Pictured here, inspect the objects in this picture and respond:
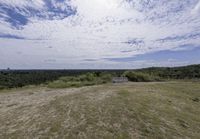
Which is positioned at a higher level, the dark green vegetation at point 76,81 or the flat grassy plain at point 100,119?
the dark green vegetation at point 76,81

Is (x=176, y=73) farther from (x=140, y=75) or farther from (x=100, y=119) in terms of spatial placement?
(x=100, y=119)

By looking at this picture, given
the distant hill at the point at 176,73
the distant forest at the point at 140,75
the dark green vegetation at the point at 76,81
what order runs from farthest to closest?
the distant hill at the point at 176,73
the distant forest at the point at 140,75
the dark green vegetation at the point at 76,81

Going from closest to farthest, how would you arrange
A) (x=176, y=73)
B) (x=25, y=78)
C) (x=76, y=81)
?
(x=76, y=81)
(x=176, y=73)
(x=25, y=78)

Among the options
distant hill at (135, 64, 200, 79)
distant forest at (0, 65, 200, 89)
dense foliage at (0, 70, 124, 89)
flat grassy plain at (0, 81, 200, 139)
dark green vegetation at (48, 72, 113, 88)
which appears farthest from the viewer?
distant hill at (135, 64, 200, 79)

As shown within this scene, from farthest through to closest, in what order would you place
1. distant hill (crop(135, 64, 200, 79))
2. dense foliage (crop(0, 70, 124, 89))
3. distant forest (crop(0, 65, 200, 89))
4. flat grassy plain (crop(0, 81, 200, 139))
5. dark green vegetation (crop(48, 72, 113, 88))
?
1. distant hill (crop(135, 64, 200, 79))
2. dense foliage (crop(0, 70, 124, 89))
3. distant forest (crop(0, 65, 200, 89))
4. dark green vegetation (crop(48, 72, 113, 88))
5. flat grassy plain (crop(0, 81, 200, 139))

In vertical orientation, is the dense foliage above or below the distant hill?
below

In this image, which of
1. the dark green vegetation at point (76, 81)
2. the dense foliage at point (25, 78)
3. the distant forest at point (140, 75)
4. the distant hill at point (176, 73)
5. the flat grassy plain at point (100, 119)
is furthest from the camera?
the distant hill at point (176, 73)

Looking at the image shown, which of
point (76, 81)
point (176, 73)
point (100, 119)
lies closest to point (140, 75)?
point (76, 81)

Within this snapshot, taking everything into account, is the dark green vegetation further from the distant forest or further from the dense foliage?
the distant forest

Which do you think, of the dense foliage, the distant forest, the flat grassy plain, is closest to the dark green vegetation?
the dense foliage

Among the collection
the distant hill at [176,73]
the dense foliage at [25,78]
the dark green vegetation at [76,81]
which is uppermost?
the distant hill at [176,73]

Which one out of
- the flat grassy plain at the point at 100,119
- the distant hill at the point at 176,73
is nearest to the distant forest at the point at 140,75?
the distant hill at the point at 176,73

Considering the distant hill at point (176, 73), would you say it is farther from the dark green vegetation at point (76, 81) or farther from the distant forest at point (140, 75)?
the dark green vegetation at point (76, 81)

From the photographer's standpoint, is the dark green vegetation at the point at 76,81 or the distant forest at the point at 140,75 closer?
the dark green vegetation at the point at 76,81
